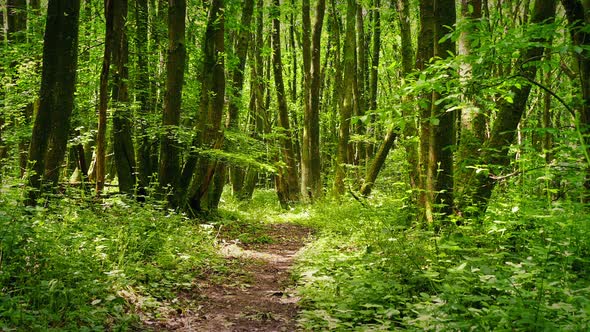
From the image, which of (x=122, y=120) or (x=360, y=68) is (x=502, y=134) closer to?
(x=122, y=120)

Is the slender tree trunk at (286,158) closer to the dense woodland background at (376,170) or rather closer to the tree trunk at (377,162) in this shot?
the dense woodland background at (376,170)

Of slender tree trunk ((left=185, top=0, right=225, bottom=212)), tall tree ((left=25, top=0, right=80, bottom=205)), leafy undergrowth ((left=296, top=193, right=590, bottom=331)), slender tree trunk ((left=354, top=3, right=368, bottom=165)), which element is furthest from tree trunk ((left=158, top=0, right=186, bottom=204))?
slender tree trunk ((left=354, top=3, right=368, bottom=165))

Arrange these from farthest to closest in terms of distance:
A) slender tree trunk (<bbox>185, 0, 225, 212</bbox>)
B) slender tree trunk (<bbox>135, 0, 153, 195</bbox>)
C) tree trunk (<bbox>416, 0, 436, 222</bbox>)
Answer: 1. slender tree trunk (<bbox>185, 0, 225, 212</bbox>)
2. slender tree trunk (<bbox>135, 0, 153, 195</bbox>)
3. tree trunk (<bbox>416, 0, 436, 222</bbox>)

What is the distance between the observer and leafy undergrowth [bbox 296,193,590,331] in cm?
311

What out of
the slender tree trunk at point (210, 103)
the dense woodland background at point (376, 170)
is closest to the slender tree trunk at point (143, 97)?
the dense woodland background at point (376, 170)

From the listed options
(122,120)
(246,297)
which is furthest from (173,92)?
(246,297)

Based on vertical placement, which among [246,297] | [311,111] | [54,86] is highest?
[311,111]

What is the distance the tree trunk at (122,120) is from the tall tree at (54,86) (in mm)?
2566

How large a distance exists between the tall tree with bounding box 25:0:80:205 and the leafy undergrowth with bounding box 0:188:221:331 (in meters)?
0.75

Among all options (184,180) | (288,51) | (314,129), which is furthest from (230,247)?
(288,51)

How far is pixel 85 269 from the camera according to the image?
15.2ft

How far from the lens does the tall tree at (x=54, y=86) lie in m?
6.41

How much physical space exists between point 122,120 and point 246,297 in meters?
5.43

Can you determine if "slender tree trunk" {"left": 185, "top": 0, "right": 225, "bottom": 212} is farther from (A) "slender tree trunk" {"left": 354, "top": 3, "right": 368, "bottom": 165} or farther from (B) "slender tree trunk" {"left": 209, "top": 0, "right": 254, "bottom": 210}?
(A) "slender tree trunk" {"left": 354, "top": 3, "right": 368, "bottom": 165}
